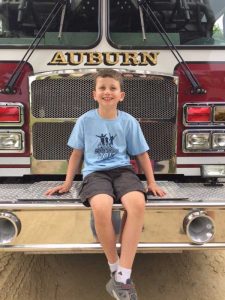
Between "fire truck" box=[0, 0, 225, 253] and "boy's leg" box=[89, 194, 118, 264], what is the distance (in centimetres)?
43

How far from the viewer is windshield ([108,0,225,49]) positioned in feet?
10.9

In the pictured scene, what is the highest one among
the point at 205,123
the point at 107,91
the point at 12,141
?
the point at 107,91

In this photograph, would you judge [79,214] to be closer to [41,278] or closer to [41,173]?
[41,173]

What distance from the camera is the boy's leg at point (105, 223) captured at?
2.64 meters

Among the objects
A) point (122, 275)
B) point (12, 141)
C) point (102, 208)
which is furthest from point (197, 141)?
point (12, 141)

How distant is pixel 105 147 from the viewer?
2.96m

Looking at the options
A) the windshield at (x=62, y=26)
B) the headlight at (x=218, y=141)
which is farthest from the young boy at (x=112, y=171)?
the headlight at (x=218, y=141)

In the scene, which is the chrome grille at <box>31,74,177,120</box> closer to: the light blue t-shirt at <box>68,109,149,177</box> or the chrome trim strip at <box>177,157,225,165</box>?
the light blue t-shirt at <box>68,109,149,177</box>

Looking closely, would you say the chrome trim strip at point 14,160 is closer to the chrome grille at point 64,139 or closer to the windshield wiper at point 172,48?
the chrome grille at point 64,139

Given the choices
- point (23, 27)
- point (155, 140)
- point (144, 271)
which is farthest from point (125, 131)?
point (144, 271)

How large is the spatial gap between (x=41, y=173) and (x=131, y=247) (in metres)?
1.02

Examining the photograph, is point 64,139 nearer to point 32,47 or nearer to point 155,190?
point 32,47

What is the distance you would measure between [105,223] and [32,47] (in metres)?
1.38

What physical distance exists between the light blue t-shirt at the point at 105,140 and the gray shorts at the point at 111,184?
0.04m
